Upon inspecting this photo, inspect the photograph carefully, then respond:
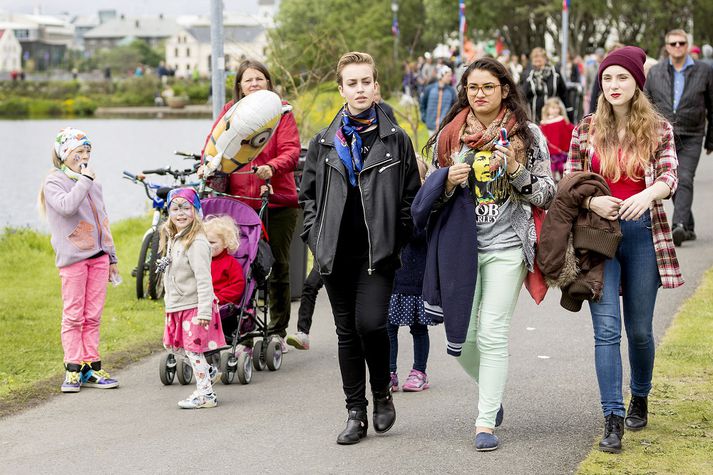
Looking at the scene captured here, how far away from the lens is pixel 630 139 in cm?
574

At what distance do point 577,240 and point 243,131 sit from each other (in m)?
2.60

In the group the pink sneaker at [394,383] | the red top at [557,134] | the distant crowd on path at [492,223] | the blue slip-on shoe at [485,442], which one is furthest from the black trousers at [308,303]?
the red top at [557,134]

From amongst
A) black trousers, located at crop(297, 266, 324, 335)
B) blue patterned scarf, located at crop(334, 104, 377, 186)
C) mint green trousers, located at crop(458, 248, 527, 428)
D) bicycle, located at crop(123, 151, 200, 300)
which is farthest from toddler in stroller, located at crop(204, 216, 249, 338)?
bicycle, located at crop(123, 151, 200, 300)

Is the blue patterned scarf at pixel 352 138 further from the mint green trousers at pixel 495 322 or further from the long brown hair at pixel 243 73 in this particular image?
the long brown hair at pixel 243 73

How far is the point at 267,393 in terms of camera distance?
24.0 feet

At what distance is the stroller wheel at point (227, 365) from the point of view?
7505 mm

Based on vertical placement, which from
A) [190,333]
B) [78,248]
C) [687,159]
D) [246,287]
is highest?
[687,159]

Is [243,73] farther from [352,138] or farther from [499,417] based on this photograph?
[499,417]

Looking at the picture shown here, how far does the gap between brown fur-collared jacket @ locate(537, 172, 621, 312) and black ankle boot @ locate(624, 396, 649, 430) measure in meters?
0.75

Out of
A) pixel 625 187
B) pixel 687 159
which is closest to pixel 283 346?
pixel 625 187

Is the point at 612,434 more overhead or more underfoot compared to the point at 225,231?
more underfoot

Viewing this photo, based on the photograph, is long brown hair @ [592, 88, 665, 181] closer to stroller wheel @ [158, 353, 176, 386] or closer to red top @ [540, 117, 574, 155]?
stroller wheel @ [158, 353, 176, 386]

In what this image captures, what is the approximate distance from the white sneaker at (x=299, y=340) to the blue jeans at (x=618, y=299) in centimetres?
302

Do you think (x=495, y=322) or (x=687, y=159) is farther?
(x=687, y=159)
